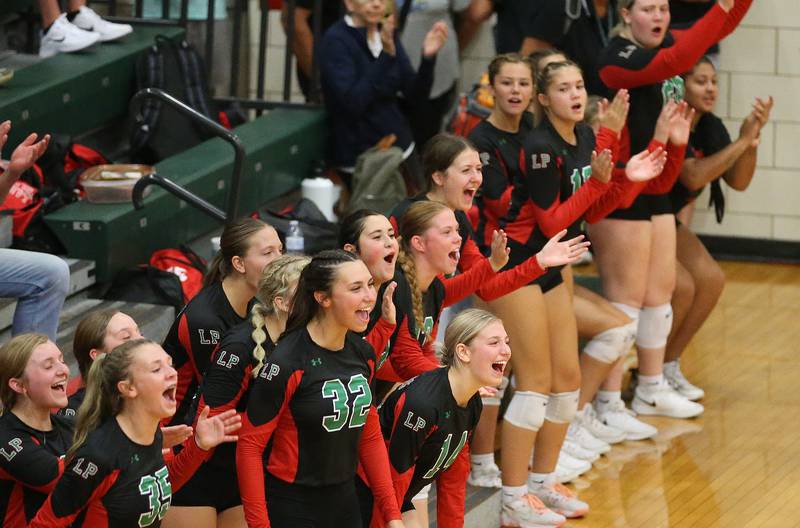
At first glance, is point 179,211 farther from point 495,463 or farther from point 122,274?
point 495,463

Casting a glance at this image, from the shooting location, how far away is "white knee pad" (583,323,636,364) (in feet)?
20.9

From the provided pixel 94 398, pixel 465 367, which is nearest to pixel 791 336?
pixel 465 367

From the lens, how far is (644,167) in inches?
222

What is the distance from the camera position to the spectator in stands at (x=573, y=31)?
7.83 m

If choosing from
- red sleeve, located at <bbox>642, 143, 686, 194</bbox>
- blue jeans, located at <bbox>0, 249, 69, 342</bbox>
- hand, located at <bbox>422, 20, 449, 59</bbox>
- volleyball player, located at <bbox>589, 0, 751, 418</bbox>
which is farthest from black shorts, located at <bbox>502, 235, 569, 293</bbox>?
hand, located at <bbox>422, 20, 449, 59</bbox>

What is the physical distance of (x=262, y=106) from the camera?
8242mm

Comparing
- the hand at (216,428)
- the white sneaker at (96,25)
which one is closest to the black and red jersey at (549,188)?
the hand at (216,428)

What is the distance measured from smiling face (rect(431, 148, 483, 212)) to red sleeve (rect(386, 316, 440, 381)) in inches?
26.8

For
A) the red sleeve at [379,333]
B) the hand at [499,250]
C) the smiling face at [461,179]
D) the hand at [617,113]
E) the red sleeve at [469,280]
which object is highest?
the hand at [617,113]

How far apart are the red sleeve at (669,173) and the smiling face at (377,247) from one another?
7.32 feet

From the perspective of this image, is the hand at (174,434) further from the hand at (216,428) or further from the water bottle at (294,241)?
the water bottle at (294,241)

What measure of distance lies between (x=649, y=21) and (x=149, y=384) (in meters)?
3.43

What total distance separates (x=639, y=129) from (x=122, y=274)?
2384 mm

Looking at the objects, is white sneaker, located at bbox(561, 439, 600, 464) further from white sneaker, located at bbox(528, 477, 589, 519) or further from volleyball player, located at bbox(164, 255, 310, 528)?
volleyball player, located at bbox(164, 255, 310, 528)
